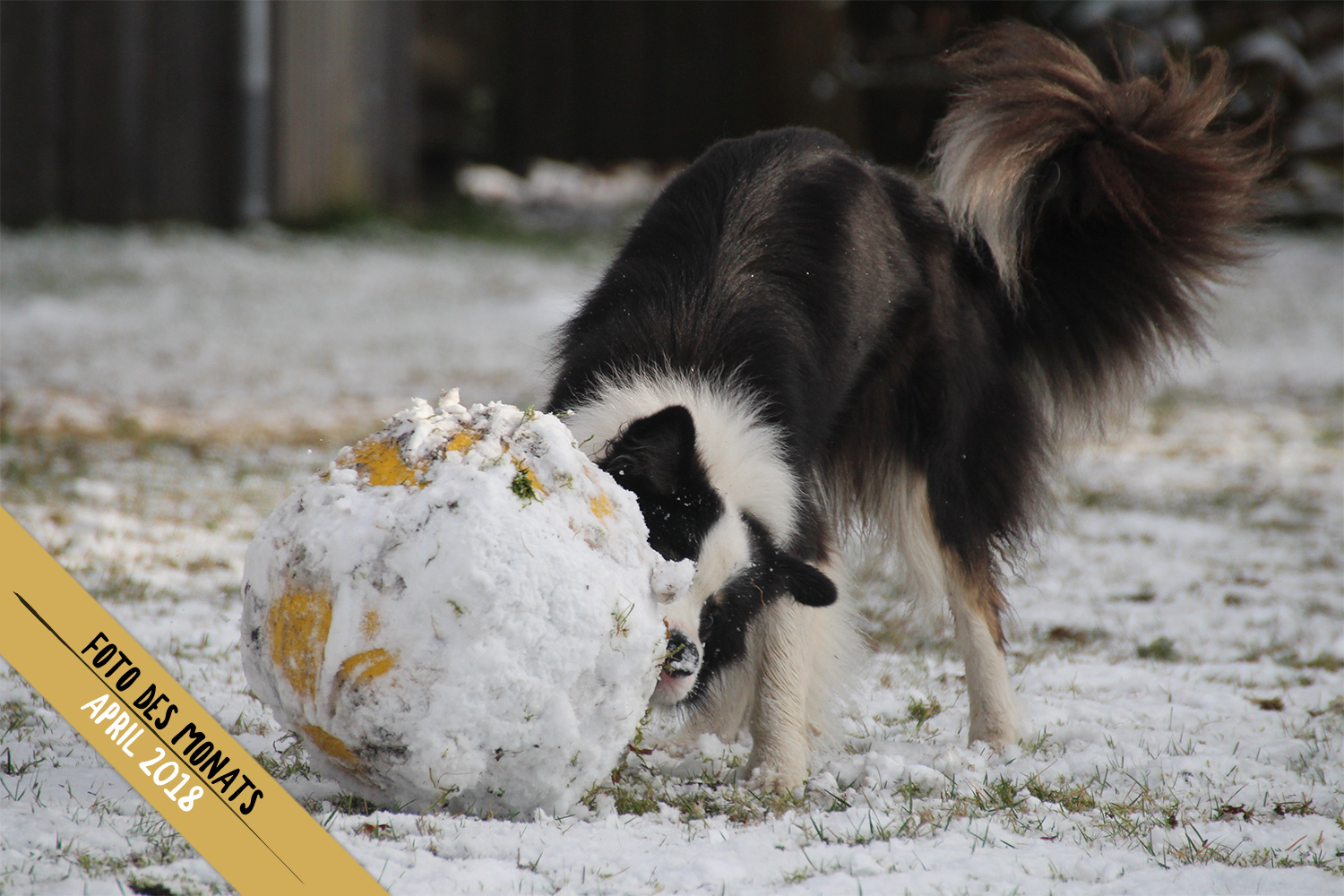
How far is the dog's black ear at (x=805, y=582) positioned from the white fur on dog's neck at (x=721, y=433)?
0.09m

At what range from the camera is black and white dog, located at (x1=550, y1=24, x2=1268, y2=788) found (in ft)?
9.37

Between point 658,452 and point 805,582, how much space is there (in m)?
0.48

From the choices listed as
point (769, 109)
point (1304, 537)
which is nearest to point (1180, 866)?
point (1304, 537)

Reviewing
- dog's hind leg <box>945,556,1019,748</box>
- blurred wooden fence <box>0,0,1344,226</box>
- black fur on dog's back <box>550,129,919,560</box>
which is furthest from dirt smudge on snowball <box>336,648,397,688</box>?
blurred wooden fence <box>0,0,1344,226</box>

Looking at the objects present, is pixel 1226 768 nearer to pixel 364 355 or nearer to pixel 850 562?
pixel 850 562

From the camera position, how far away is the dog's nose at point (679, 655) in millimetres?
2559

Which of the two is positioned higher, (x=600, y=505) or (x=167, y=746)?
(x=600, y=505)

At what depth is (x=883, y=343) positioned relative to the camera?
135 inches

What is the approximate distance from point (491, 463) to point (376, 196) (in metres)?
11.8

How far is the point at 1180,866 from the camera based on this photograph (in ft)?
7.99

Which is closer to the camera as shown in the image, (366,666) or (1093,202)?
(366,666)

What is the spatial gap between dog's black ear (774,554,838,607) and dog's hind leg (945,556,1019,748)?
29.0 inches

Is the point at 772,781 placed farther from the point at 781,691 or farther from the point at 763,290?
the point at 763,290

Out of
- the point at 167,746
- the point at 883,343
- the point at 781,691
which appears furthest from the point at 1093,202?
the point at 167,746
